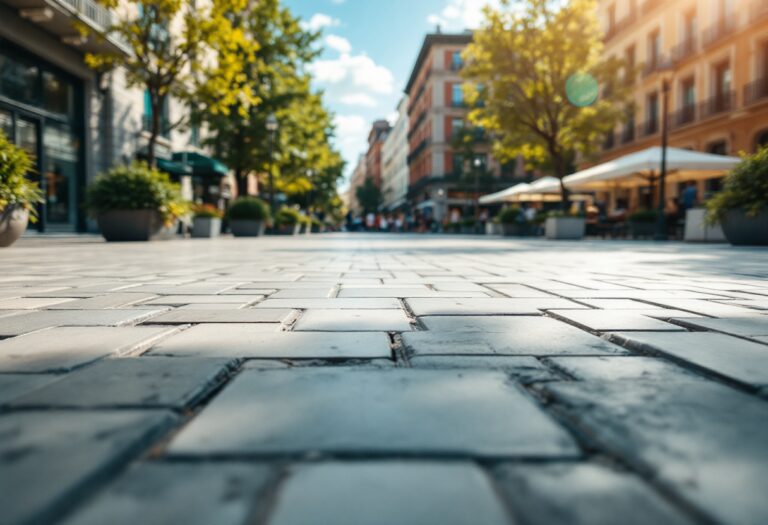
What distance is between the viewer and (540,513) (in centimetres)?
70

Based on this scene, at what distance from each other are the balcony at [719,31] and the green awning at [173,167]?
23.4m

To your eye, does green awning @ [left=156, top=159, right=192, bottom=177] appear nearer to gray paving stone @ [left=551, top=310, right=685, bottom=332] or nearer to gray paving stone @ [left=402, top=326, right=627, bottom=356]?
gray paving stone @ [left=551, top=310, right=685, bottom=332]

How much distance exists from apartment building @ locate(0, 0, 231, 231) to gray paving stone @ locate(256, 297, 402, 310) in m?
11.1

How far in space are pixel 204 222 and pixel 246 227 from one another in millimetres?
2597

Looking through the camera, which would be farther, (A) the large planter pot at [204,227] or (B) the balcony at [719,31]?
(B) the balcony at [719,31]

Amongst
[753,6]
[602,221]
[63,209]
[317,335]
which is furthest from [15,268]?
[753,6]

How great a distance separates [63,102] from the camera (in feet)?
50.6

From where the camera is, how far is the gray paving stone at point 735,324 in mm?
1988

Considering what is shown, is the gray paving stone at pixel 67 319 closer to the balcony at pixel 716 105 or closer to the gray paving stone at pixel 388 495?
the gray paving stone at pixel 388 495

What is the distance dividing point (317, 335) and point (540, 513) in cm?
131

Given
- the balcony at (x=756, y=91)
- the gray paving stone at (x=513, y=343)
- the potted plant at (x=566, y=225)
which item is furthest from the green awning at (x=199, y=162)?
the balcony at (x=756, y=91)

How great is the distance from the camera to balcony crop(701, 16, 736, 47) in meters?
21.5

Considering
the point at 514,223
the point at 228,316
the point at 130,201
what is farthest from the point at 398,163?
the point at 228,316

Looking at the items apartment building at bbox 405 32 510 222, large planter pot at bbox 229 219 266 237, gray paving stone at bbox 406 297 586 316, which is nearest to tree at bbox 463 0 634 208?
large planter pot at bbox 229 219 266 237
